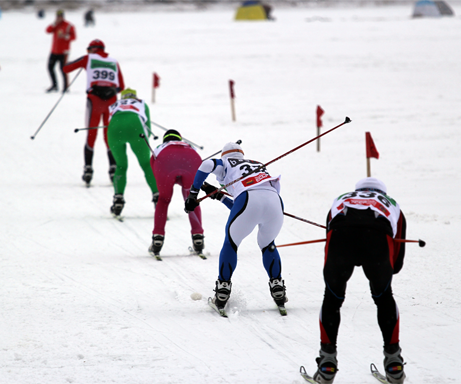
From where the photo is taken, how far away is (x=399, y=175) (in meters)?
9.70

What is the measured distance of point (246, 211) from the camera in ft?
15.6

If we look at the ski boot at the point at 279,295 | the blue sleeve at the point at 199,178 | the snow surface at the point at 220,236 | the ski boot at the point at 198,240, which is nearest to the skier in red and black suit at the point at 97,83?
the snow surface at the point at 220,236

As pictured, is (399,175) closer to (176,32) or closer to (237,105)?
(237,105)

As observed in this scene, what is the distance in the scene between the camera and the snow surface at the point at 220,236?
4.22 m

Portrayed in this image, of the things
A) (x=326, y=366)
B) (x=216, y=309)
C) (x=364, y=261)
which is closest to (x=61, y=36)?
(x=216, y=309)

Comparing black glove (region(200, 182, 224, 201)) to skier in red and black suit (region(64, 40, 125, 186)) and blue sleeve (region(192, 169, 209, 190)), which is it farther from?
skier in red and black suit (region(64, 40, 125, 186))

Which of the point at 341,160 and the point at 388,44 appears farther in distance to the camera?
the point at 388,44

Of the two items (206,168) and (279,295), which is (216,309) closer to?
(279,295)

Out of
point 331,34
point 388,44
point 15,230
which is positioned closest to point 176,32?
point 331,34

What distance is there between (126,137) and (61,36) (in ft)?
29.4

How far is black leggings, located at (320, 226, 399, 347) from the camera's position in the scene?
3.65 metres

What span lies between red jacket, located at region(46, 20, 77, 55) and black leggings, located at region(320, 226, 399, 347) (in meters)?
13.4

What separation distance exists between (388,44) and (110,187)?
18336 millimetres

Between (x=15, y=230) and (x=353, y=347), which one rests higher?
(x=353, y=347)
